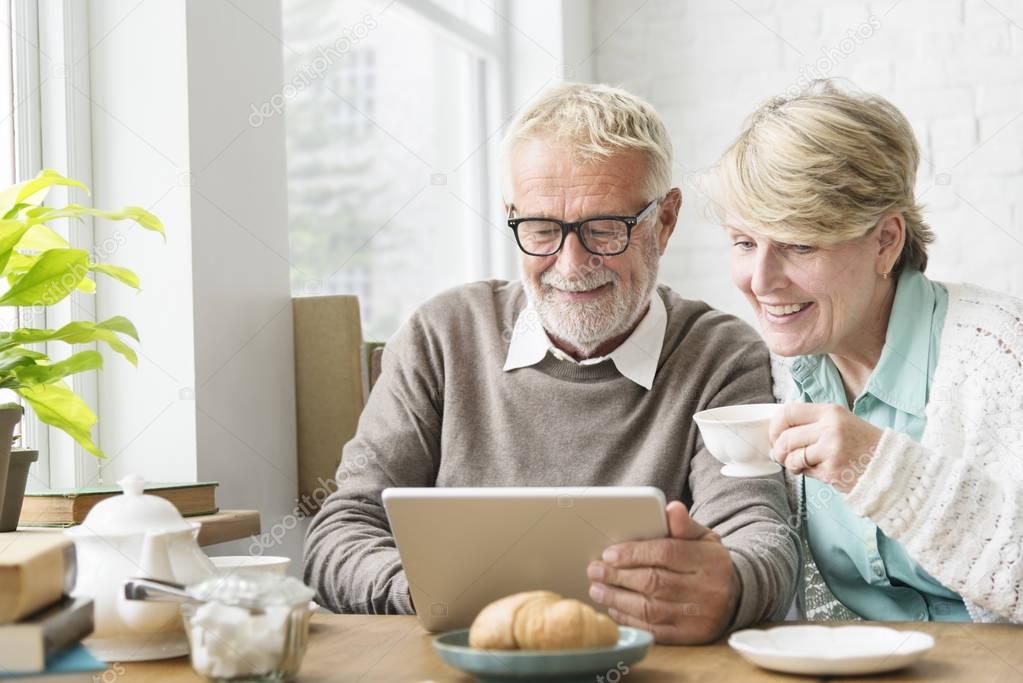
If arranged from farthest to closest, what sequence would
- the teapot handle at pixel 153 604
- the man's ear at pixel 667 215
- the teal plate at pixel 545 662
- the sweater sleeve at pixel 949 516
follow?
the man's ear at pixel 667 215, the sweater sleeve at pixel 949 516, the teapot handle at pixel 153 604, the teal plate at pixel 545 662

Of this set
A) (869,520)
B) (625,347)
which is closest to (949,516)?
(869,520)

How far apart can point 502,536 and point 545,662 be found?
237 mm

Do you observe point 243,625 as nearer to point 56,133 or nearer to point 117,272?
point 117,272

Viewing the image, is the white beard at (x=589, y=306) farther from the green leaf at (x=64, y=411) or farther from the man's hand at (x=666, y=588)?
the green leaf at (x=64, y=411)

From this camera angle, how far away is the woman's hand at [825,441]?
1400mm

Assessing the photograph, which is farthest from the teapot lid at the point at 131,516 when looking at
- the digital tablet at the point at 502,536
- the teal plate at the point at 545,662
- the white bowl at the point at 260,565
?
the teal plate at the point at 545,662

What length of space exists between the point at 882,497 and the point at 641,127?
822 mm

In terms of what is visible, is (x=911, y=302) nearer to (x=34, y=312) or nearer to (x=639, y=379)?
(x=639, y=379)

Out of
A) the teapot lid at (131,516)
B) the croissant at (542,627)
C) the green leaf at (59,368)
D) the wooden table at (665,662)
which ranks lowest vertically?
the wooden table at (665,662)

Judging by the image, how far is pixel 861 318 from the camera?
1.74 meters

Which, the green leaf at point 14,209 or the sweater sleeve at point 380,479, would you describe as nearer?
the green leaf at point 14,209

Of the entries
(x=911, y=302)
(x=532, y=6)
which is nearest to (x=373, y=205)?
(x=532, y=6)

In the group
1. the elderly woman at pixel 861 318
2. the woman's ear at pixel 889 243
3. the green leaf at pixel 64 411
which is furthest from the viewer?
the woman's ear at pixel 889 243

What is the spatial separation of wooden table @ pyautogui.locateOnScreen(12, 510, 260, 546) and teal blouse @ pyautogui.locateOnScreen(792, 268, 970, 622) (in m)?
0.88
